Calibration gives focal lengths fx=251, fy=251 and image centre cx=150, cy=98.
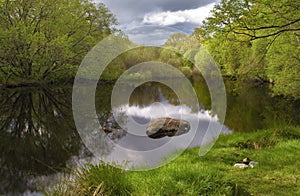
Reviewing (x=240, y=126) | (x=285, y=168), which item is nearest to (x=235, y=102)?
(x=240, y=126)

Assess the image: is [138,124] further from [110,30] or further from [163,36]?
[110,30]

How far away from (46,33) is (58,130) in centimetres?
2033

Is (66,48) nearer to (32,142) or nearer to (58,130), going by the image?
(58,130)

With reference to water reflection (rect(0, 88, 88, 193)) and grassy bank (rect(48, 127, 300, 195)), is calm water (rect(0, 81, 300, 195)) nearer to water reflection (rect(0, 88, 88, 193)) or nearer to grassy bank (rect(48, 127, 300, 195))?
water reflection (rect(0, 88, 88, 193))

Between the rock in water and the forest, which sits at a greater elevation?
the forest

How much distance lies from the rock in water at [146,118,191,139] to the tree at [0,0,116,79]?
17.9 meters

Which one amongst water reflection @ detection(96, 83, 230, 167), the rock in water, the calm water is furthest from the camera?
the rock in water

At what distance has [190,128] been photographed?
44.9 ft

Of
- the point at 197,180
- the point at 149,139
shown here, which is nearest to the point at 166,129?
the point at 149,139

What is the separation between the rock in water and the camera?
1262 cm

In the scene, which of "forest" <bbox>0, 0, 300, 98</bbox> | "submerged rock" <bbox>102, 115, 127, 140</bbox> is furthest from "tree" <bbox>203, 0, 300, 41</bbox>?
"submerged rock" <bbox>102, 115, 127, 140</bbox>

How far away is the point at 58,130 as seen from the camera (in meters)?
13.2

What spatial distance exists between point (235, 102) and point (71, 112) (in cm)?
1367

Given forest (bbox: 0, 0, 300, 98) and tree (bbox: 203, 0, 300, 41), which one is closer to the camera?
tree (bbox: 203, 0, 300, 41)
